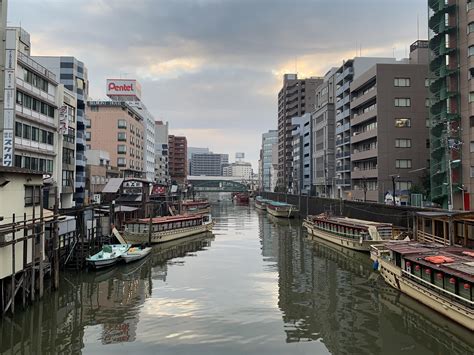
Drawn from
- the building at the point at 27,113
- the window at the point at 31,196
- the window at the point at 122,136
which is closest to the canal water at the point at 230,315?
the window at the point at 31,196

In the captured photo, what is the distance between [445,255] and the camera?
2911cm

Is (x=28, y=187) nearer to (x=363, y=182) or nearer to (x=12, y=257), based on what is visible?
(x=12, y=257)

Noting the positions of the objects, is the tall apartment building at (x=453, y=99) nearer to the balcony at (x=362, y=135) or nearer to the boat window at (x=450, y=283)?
the balcony at (x=362, y=135)

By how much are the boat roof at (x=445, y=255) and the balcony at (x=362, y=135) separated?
47676mm

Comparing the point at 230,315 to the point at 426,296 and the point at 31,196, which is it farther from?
the point at 31,196

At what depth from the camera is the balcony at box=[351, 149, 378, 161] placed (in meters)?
78.8

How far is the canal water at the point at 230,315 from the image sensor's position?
21891mm

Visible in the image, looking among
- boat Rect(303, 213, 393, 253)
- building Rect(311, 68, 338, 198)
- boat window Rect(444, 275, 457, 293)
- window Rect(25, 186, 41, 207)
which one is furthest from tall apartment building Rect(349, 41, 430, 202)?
window Rect(25, 186, 41, 207)

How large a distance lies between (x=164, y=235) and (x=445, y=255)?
41.2 meters

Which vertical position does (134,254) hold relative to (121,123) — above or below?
below

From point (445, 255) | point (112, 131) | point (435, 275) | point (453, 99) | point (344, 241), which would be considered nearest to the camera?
point (435, 275)

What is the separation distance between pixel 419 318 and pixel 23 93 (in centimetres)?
4883

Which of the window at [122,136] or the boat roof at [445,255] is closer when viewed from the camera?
the boat roof at [445,255]

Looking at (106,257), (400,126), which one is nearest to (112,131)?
(400,126)
